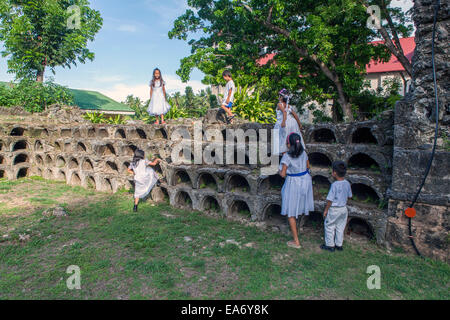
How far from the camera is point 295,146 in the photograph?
4.26 meters

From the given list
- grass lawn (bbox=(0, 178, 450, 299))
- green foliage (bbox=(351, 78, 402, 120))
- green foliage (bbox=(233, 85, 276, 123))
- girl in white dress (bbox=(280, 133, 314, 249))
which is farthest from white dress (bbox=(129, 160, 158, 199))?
green foliage (bbox=(351, 78, 402, 120))

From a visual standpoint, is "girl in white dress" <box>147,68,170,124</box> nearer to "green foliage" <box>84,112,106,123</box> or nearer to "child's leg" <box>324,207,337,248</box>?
"green foliage" <box>84,112,106,123</box>

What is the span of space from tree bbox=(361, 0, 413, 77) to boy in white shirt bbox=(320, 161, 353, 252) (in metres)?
8.01

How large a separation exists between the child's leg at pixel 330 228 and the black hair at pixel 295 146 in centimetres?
97

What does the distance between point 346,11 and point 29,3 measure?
1921 cm

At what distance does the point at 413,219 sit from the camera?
4.07 m

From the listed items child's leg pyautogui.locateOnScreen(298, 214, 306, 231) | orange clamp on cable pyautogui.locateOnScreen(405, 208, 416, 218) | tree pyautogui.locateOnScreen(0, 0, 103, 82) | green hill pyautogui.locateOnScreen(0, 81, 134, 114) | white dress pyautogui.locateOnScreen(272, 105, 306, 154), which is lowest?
child's leg pyautogui.locateOnScreen(298, 214, 306, 231)

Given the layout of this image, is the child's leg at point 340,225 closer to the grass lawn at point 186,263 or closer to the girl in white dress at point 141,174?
the grass lawn at point 186,263

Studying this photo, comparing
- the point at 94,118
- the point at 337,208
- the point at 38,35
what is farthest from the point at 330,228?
the point at 38,35

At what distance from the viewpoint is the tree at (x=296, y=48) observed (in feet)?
30.9

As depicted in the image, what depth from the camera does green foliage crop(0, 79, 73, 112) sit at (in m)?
12.8

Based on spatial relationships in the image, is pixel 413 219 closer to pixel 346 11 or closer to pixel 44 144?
pixel 346 11

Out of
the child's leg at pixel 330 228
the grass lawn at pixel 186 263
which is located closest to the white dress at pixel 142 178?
the grass lawn at pixel 186 263
